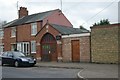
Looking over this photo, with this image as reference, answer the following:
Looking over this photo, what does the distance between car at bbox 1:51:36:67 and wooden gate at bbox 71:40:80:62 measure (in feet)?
17.0

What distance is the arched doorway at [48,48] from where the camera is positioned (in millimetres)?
31719

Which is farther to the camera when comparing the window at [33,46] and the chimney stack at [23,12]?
the chimney stack at [23,12]

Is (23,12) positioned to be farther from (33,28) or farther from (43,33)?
(43,33)

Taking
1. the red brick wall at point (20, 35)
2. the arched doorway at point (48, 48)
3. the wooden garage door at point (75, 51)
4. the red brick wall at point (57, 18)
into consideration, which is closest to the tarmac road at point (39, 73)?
the wooden garage door at point (75, 51)

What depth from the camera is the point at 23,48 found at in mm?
38594

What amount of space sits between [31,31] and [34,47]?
300 cm

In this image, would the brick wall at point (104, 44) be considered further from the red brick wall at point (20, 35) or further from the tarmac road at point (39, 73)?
the red brick wall at point (20, 35)

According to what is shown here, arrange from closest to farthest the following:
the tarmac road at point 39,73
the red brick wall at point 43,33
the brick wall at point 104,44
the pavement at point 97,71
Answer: the pavement at point 97,71
the tarmac road at point 39,73
the brick wall at point 104,44
the red brick wall at point 43,33

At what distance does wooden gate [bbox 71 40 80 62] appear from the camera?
1132 inches

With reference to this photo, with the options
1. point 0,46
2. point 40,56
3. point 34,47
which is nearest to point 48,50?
point 40,56

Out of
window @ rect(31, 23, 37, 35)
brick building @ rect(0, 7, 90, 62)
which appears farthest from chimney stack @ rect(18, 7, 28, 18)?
window @ rect(31, 23, 37, 35)

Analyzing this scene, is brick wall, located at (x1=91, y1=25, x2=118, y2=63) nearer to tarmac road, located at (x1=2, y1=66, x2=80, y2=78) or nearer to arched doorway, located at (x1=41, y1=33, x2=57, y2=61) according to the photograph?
arched doorway, located at (x1=41, y1=33, x2=57, y2=61)

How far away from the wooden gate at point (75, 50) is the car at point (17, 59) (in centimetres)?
517

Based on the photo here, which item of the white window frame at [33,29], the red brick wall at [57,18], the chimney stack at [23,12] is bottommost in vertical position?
the white window frame at [33,29]
